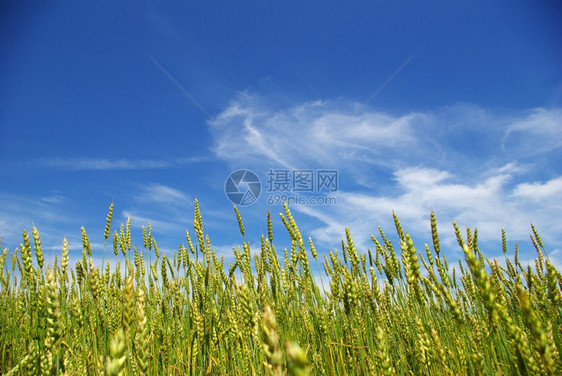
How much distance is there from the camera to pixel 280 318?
2.25 metres

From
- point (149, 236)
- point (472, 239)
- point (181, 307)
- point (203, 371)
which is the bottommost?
point (203, 371)

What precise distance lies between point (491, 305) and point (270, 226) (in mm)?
1636

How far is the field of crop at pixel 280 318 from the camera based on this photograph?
1.21 m

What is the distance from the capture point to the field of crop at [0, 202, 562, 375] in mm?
1206

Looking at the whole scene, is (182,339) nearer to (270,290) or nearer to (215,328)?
(215,328)

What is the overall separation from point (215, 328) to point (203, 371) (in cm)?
27

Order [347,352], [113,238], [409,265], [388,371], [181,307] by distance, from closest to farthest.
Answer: [388,371], [409,265], [347,352], [113,238], [181,307]

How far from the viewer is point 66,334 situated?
7.73ft

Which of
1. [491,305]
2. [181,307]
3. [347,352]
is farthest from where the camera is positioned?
[181,307]

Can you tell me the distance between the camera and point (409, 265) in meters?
1.44

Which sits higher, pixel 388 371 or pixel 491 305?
pixel 491 305

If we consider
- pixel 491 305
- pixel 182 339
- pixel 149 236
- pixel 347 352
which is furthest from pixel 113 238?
pixel 491 305

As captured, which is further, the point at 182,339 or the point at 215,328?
the point at 182,339

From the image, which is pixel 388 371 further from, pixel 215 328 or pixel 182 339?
pixel 182 339
